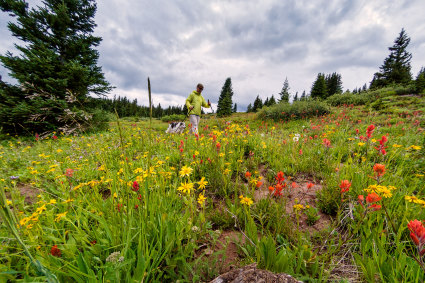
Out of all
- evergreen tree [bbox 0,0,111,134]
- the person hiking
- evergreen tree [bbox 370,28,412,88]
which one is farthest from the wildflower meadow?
evergreen tree [bbox 370,28,412,88]

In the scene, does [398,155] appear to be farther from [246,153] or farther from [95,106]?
[95,106]

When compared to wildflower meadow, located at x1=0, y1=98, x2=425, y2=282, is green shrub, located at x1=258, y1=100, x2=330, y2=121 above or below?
above

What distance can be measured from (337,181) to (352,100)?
698 inches

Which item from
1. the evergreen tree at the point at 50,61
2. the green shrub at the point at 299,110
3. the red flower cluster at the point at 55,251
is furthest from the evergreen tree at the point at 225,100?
the red flower cluster at the point at 55,251

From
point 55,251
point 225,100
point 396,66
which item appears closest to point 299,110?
point 55,251

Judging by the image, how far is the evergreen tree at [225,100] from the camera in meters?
37.3

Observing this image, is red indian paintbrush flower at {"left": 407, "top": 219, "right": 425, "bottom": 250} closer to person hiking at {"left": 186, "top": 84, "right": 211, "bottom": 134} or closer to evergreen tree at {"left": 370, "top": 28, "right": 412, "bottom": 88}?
person hiking at {"left": 186, "top": 84, "right": 211, "bottom": 134}

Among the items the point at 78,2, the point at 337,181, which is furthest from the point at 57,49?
the point at 337,181

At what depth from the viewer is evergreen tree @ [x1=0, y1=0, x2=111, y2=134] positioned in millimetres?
8133

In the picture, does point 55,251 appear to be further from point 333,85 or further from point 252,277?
point 333,85

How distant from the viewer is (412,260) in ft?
3.83

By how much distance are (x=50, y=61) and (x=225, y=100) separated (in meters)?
32.7

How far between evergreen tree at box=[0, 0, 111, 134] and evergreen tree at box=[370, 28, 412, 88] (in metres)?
45.7

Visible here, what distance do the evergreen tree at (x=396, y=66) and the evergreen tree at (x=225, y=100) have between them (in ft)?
96.1
